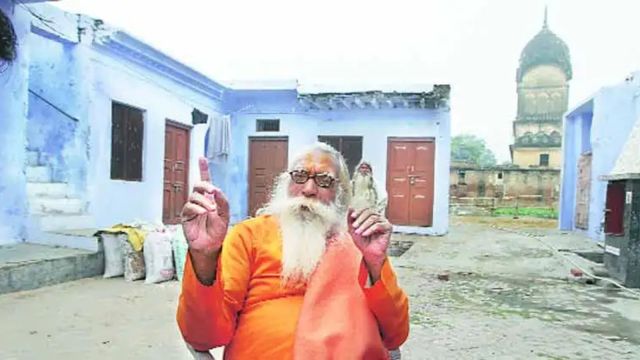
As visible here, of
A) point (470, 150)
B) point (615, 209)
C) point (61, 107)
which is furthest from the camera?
point (470, 150)

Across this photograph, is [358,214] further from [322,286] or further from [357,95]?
[357,95]

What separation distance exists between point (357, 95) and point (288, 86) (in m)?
1.76

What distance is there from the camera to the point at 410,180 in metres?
12.2

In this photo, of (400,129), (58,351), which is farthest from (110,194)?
(400,129)

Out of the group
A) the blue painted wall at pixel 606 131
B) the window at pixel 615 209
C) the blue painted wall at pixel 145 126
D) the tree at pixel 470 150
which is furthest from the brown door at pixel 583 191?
the tree at pixel 470 150

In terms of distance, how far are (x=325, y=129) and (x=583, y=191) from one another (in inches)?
265

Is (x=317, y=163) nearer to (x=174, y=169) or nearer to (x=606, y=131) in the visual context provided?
(x=174, y=169)

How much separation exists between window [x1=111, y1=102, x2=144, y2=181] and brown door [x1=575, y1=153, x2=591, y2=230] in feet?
33.8

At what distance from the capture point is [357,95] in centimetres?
1158

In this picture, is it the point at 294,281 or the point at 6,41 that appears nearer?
the point at 294,281

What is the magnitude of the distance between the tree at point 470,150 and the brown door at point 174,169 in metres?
42.7

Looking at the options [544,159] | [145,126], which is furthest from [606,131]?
[544,159]

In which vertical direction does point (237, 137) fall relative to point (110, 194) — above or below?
above

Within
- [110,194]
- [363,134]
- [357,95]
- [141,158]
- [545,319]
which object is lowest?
[545,319]
